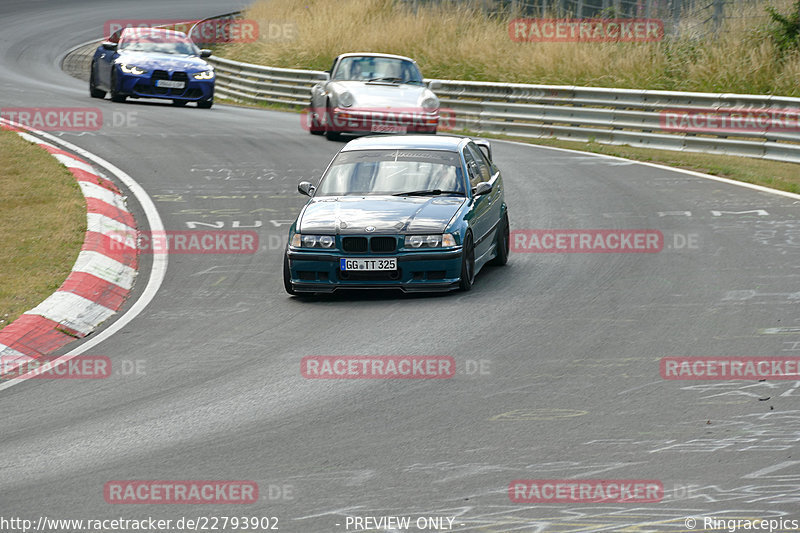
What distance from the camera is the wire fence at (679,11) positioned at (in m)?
27.2

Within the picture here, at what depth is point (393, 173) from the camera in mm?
12664

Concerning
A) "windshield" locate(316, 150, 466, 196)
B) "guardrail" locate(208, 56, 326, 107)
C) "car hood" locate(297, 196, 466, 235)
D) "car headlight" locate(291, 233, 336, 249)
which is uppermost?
"windshield" locate(316, 150, 466, 196)

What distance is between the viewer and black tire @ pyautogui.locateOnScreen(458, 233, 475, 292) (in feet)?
38.0

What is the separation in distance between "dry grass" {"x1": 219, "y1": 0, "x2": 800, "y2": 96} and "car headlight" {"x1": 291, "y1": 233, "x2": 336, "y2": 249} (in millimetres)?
15186

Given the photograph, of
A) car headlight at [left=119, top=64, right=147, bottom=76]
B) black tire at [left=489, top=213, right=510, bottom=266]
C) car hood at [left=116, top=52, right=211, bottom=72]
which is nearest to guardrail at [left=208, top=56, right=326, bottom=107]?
car hood at [left=116, top=52, right=211, bottom=72]

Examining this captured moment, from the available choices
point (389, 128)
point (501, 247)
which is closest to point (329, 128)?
point (389, 128)

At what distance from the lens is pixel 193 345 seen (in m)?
9.91

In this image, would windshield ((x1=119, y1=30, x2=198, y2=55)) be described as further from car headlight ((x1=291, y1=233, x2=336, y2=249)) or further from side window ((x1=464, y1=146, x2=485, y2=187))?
car headlight ((x1=291, y1=233, x2=336, y2=249))

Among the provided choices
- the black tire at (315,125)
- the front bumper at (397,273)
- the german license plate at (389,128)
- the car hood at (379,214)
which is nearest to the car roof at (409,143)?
the car hood at (379,214)

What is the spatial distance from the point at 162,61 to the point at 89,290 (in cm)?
1581

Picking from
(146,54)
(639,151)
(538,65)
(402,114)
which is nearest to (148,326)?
(402,114)

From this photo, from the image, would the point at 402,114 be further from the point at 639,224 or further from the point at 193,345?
the point at 193,345

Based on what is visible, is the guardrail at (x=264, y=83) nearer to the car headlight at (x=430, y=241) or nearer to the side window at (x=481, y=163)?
the side window at (x=481, y=163)

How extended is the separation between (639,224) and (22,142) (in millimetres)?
9670
